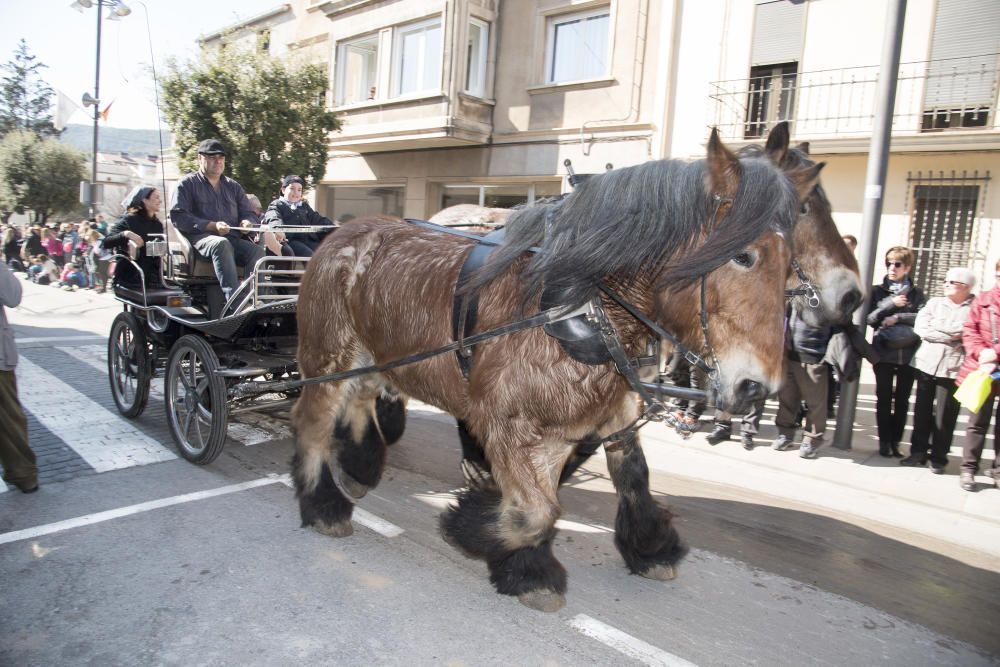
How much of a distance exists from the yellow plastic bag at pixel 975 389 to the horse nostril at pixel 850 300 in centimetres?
274

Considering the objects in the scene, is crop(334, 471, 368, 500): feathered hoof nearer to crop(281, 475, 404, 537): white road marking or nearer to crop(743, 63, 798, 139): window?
crop(281, 475, 404, 537): white road marking

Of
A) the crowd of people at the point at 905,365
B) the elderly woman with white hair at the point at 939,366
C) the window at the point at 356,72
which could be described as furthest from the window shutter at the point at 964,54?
the window at the point at 356,72

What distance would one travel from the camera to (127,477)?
4.44 metres

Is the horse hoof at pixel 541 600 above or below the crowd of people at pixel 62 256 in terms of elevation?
below

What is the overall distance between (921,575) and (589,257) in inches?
116

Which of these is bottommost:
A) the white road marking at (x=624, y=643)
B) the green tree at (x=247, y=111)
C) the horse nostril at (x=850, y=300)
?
the white road marking at (x=624, y=643)

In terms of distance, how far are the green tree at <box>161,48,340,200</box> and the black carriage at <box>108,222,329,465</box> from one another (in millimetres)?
8156

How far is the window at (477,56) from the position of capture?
1376 cm

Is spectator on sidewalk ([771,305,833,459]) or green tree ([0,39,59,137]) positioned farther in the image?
green tree ([0,39,59,137])

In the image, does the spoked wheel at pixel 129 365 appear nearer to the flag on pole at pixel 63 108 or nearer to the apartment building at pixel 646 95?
the apartment building at pixel 646 95

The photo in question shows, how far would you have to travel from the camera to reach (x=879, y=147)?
609 centimetres

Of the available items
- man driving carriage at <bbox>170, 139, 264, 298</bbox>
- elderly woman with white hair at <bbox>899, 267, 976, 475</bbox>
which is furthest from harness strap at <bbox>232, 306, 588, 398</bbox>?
elderly woman with white hair at <bbox>899, 267, 976, 475</bbox>

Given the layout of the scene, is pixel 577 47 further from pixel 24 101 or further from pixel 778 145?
pixel 24 101

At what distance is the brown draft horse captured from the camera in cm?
233
